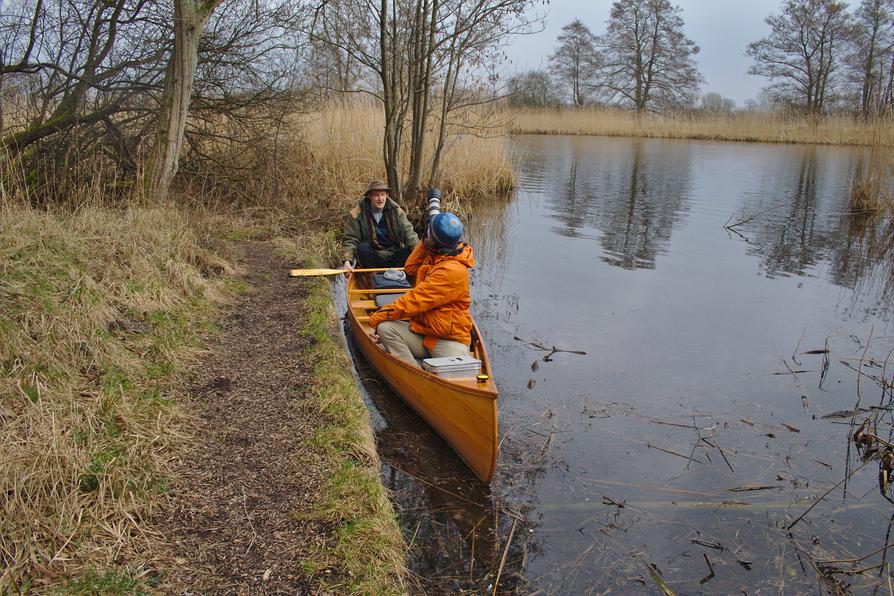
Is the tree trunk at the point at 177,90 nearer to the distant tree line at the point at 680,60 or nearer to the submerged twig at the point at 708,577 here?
the submerged twig at the point at 708,577

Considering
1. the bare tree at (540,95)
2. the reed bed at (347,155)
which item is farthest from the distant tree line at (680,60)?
the reed bed at (347,155)

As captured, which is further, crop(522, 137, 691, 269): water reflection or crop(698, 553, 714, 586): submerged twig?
crop(522, 137, 691, 269): water reflection

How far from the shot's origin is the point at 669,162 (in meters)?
22.6

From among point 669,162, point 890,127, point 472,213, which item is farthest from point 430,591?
point 669,162

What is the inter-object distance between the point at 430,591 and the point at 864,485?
314 centimetres

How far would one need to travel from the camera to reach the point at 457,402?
4.42 m

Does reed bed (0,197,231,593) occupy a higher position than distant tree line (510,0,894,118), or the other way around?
distant tree line (510,0,894,118)

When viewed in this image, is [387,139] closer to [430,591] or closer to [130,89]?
[130,89]

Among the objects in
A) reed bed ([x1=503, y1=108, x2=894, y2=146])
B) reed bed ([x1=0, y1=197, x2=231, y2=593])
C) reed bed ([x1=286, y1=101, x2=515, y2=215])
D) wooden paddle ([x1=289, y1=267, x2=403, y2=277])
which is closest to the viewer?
reed bed ([x1=0, y1=197, x2=231, y2=593])

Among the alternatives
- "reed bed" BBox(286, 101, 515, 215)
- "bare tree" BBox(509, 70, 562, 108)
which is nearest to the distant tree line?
"bare tree" BBox(509, 70, 562, 108)

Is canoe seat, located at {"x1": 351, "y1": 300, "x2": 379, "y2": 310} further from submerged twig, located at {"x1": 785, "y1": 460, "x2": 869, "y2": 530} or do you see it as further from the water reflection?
the water reflection

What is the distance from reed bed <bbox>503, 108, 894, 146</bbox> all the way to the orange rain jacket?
74.0 ft

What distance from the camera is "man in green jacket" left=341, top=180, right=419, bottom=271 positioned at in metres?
7.63

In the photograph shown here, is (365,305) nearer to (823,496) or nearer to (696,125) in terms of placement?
(823,496)
